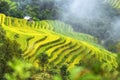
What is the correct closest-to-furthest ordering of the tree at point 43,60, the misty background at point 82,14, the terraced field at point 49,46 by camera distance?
the tree at point 43,60, the terraced field at point 49,46, the misty background at point 82,14

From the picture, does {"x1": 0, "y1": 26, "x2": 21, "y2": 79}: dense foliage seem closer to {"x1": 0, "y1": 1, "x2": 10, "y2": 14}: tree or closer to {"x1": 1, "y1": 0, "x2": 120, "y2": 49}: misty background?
{"x1": 0, "y1": 1, "x2": 10, "y2": 14}: tree

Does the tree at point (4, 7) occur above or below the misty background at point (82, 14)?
above

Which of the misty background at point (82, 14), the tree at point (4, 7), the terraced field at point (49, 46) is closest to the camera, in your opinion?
the terraced field at point (49, 46)

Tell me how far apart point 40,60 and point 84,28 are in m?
45.3

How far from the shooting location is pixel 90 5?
10212 centimetres

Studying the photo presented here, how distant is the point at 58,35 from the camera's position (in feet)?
192

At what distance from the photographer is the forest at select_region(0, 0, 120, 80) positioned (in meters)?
12.1

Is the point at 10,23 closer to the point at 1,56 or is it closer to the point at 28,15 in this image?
the point at 28,15

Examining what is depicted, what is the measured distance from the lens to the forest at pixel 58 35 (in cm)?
1206

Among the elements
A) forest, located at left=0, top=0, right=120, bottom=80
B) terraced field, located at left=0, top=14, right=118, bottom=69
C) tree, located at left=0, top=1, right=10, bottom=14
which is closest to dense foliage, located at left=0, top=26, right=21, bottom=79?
forest, located at left=0, top=0, right=120, bottom=80

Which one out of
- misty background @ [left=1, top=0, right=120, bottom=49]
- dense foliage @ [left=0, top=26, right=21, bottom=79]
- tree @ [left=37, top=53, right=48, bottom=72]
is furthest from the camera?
misty background @ [left=1, top=0, right=120, bottom=49]

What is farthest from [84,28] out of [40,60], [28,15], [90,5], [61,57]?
[40,60]

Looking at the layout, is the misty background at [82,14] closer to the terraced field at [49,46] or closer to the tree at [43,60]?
the terraced field at [49,46]

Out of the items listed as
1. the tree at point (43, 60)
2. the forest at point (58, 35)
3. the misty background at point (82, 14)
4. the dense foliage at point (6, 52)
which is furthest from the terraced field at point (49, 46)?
the misty background at point (82, 14)
